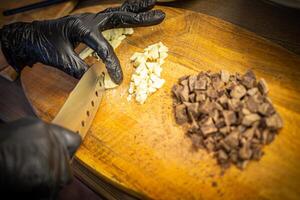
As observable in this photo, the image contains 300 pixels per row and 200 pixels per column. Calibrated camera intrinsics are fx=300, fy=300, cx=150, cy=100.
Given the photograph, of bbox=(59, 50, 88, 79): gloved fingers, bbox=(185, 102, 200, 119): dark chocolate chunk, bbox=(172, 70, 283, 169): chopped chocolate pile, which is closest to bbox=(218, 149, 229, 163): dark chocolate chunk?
bbox=(172, 70, 283, 169): chopped chocolate pile

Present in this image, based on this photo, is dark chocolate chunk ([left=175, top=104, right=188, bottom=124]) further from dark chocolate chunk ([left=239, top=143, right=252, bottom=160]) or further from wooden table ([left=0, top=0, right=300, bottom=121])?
wooden table ([left=0, top=0, right=300, bottom=121])

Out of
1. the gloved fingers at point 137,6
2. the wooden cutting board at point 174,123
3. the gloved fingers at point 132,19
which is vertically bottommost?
the wooden cutting board at point 174,123

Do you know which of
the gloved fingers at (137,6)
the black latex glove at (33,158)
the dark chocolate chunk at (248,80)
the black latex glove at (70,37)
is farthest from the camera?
the gloved fingers at (137,6)

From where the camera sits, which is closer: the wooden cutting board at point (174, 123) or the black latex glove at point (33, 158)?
the black latex glove at point (33, 158)

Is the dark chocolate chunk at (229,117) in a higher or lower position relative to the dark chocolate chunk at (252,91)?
lower

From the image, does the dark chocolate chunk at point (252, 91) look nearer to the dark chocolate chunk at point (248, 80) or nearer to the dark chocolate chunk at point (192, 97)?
the dark chocolate chunk at point (248, 80)

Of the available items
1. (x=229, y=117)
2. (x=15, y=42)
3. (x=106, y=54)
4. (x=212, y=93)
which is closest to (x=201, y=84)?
(x=212, y=93)

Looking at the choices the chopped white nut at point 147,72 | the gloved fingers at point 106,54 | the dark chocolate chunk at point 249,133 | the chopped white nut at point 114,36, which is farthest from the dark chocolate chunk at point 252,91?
the chopped white nut at point 114,36

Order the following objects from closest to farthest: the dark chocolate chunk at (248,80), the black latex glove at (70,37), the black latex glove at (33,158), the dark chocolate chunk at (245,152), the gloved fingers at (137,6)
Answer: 1. the black latex glove at (33,158)
2. the dark chocolate chunk at (245,152)
3. the dark chocolate chunk at (248,80)
4. the black latex glove at (70,37)
5. the gloved fingers at (137,6)
